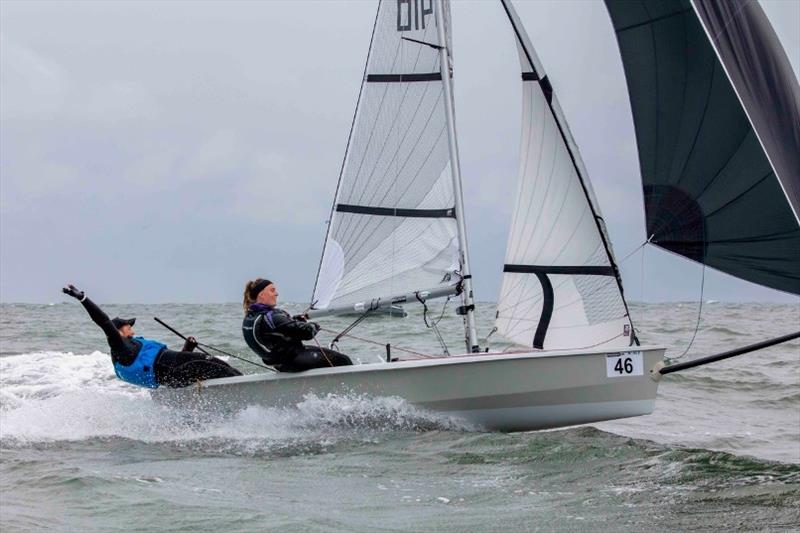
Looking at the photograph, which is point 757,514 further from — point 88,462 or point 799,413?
point 799,413

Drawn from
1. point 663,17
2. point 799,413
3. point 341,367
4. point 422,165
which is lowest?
point 799,413

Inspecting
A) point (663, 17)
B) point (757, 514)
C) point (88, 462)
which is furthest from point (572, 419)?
point (88, 462)

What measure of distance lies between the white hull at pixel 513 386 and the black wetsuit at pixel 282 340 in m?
0.17

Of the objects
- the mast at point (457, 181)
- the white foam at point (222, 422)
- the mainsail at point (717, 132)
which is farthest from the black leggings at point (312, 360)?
the mainsail at point (717, 132)

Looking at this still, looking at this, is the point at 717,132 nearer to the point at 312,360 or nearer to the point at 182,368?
the point at 312,360

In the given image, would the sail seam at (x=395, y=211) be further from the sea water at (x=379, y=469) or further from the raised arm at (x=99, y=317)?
the raised arm at (x=99, y=317)

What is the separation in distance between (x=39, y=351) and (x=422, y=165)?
9.01 m

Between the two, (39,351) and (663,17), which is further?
(39,351)

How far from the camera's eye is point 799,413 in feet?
32.4

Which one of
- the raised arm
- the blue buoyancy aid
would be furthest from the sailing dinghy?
the raised arm

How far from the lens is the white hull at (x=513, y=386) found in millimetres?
7242

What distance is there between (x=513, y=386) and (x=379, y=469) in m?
1.43

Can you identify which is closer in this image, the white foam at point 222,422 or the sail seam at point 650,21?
the sail seam at point 650,21

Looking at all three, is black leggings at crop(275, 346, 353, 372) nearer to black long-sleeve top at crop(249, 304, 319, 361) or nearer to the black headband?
black long-sleeve top at crop(249, 304, 319, 361)
